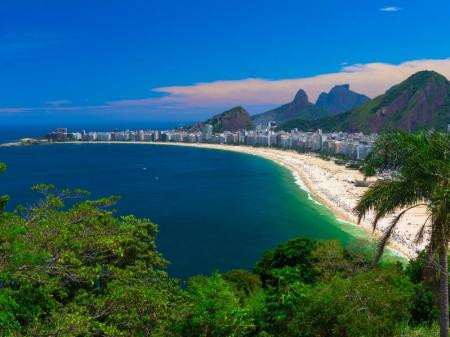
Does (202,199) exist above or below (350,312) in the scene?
below

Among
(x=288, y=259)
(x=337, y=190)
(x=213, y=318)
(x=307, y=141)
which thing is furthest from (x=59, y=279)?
(x=307, y=141)

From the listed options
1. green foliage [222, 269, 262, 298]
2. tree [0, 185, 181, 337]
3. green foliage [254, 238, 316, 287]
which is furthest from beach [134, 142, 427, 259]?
tree [0, 185, 181, 337]

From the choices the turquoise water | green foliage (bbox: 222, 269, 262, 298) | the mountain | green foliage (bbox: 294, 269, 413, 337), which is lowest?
the turquoise water

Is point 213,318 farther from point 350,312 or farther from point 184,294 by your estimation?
point 184,294

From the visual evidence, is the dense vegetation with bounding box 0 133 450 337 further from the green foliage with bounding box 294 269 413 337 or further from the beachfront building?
the beachfront building

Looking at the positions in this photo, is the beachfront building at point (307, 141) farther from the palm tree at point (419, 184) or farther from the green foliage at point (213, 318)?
the green foliage at point (213, 318)
